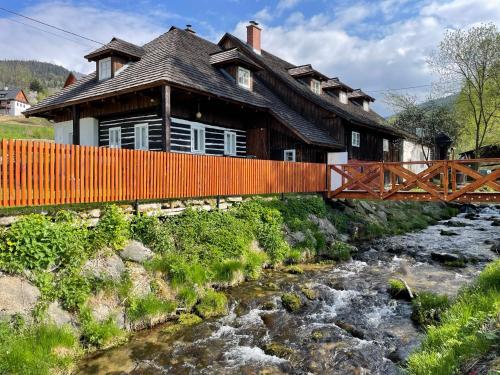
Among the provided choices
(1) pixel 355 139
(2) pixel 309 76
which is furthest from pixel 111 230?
(2) pixel 309 76

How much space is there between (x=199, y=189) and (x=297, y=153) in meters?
9.39

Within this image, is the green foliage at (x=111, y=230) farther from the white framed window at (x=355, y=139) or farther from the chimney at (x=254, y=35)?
the chimney at (x=254, y=35)

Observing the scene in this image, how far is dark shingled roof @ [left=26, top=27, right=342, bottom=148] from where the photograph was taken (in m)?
14.5

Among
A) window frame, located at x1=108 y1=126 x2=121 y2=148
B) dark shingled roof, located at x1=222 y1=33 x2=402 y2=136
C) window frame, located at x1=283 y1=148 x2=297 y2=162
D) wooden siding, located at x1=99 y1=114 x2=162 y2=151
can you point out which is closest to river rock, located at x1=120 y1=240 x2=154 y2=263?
wooden siding, located at x1=99 y1=114 x2=162 y2=151

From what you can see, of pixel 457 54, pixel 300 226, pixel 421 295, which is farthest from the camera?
pixel 457 54

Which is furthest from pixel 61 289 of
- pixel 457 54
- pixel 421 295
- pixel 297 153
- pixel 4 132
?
pixel 4 132

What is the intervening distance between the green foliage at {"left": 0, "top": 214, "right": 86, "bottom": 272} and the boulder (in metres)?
0.25

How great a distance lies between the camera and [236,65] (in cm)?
1886

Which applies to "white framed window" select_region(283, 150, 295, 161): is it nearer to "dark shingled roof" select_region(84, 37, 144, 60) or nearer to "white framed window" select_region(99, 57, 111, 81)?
"dark shingled roof" select_region(84, 37, 144, 60)

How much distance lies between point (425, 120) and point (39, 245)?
36.5 metres

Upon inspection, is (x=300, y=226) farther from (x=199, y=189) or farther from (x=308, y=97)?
(x=308, y=97)

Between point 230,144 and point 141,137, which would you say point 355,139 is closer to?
point 230,144

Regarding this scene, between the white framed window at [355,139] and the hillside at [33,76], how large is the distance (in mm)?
91431

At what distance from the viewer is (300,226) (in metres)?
13.4
